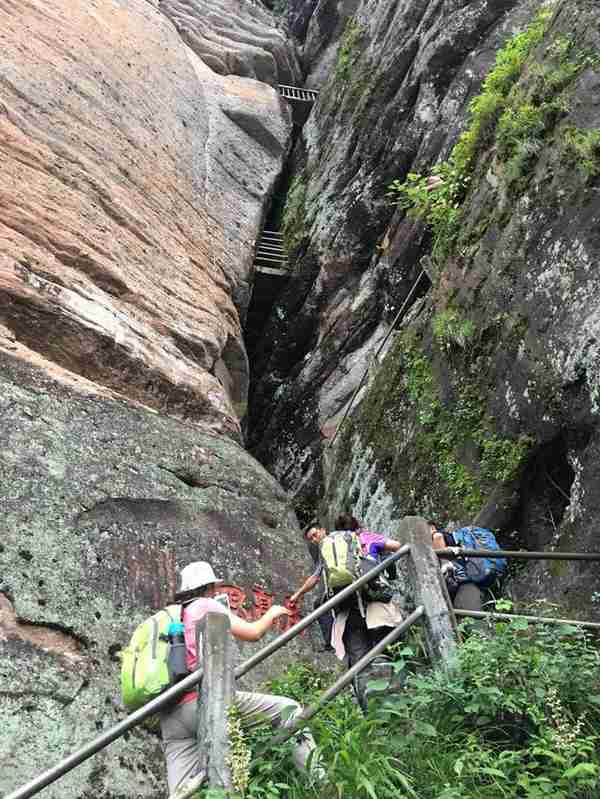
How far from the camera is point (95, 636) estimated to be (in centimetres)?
618

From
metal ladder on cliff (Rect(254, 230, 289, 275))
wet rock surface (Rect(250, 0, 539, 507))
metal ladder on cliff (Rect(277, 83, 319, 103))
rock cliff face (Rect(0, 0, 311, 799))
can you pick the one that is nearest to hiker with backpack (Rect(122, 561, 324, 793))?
rock cliff face (Rect(0, 0, 311, 799))

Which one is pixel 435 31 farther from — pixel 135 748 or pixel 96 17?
pixel 135 748

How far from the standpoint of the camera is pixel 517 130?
955 cm

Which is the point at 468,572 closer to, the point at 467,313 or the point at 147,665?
the point at 147,665

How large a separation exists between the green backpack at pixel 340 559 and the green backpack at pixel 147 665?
171 cm

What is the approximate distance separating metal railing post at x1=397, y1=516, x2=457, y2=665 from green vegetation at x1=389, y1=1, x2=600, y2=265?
4323mm

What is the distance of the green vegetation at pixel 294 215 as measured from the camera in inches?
745

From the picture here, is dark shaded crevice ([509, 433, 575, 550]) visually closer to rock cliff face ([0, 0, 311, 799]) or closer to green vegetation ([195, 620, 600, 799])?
rock cliff face ([0, 0, 311, 799])

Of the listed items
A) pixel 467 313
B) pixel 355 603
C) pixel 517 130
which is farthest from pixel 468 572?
pixel 517 130

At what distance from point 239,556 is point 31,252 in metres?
3.97

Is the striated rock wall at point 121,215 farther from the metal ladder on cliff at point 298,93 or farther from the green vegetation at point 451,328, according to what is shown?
the metal ladder on cliff at point 298,93

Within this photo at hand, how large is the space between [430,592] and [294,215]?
51.1 feet

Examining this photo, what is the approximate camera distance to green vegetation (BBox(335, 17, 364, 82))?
21062 millimetres

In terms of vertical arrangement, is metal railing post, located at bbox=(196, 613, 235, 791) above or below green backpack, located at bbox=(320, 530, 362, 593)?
above
